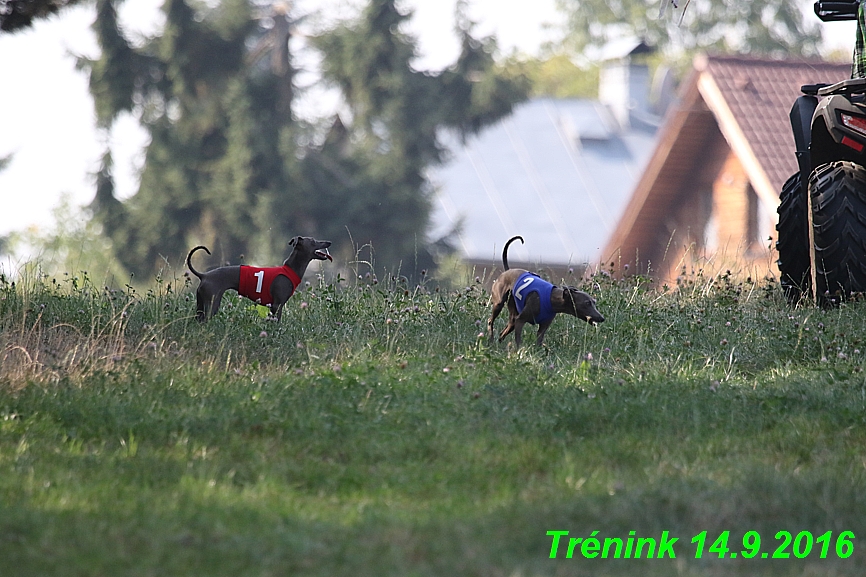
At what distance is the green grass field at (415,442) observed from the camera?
184 inches

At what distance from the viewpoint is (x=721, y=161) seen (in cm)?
2689

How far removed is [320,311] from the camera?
30.4ft

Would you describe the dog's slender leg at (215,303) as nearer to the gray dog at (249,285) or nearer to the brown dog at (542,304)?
the gray dog at (249,285)

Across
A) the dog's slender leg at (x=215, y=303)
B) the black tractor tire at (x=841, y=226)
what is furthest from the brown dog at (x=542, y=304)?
the black tractor tire at (x=841, y=226)

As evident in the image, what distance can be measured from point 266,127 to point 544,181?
1362 centimetres

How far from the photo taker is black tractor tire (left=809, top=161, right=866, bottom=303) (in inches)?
360

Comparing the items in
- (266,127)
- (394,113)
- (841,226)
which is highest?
(394,113)

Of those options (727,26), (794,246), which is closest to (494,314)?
(794,246)

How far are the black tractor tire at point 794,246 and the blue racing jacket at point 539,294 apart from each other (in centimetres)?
336

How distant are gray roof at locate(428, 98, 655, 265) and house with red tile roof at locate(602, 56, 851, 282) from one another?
752cm

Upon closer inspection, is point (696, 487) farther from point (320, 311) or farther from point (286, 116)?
point (286, 116)

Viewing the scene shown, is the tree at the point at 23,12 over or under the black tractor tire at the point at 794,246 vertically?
over

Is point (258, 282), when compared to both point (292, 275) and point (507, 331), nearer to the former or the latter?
point (292, 275)

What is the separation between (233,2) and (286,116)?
3.87 metres
